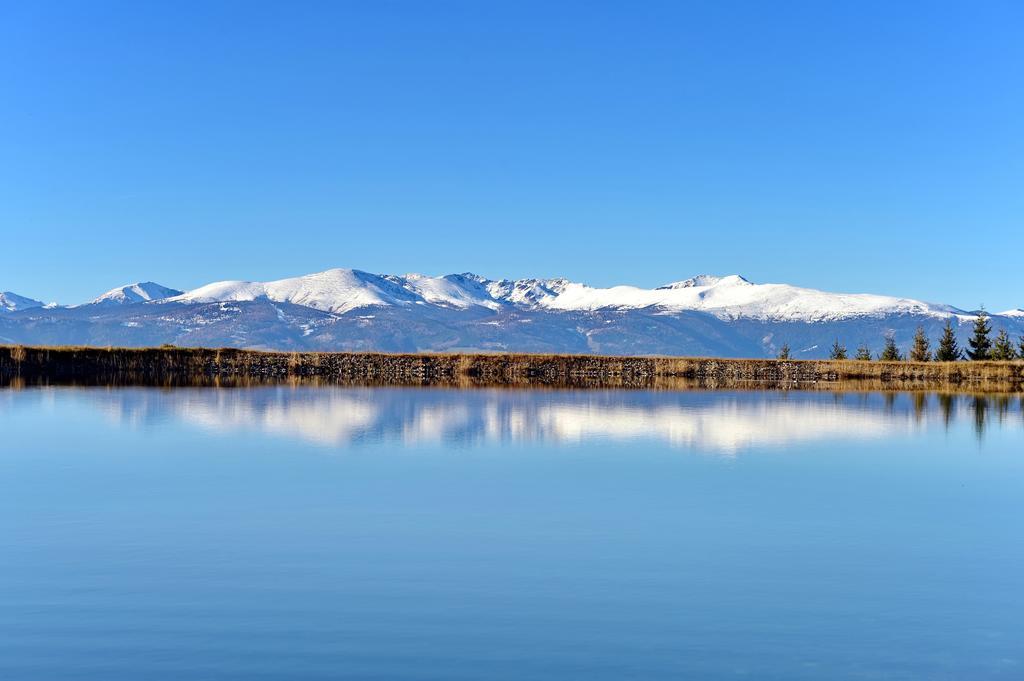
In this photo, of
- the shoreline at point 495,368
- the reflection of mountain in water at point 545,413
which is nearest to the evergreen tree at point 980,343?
the shoreline at point 495,368

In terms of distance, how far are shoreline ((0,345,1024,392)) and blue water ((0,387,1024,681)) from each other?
5119 cm

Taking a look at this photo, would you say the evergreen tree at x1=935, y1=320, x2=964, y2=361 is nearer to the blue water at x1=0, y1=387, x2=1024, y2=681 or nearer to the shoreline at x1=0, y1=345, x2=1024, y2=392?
the shoreline at x1=0, y1=345, x2=1024, y2=392

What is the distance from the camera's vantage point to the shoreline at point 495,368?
86.2m

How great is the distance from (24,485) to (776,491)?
615 inches

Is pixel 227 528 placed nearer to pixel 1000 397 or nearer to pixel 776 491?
pixel 776 491

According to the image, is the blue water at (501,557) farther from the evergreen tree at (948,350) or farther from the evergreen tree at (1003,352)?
the evergreen tree at (948,350)

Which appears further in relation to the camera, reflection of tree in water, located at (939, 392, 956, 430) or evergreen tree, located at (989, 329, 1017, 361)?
evergreen tree, located at (989, 329, 1017, 361)

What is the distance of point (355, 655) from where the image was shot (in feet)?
41.2

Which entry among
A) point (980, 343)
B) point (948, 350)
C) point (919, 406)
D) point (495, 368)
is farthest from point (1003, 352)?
point (919, 406)

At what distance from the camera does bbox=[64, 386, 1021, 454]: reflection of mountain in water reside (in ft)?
121

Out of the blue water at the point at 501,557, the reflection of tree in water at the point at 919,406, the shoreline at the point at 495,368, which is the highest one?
the shoreline at the point at 495,368

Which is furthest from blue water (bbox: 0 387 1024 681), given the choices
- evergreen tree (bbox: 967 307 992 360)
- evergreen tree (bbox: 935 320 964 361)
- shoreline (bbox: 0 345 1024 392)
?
evergreen tree (bbox: 967 307 992 360)

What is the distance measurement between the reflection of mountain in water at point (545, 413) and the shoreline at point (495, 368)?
22.0m

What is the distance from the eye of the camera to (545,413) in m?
46.5
